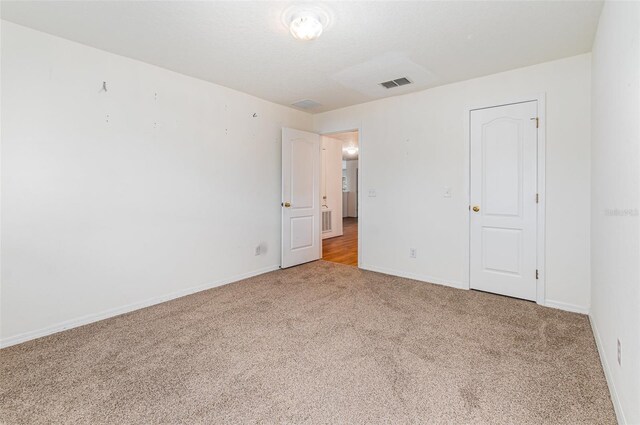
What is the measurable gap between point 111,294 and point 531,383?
134 inches

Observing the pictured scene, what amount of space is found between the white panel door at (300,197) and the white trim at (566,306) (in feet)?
10.2

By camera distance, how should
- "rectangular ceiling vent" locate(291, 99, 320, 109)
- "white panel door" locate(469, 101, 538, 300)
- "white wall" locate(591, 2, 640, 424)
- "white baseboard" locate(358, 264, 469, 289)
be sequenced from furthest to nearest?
"rectangular ceiling vent" locate(291, 99, 320, 109), "white baseboard" locate(358, 264, 469, 289), "white panel door" locate(469, 101, 538, 300), "white wall" locate(591, 2, 640, 424)

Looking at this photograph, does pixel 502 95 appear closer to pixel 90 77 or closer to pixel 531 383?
pixel 531 383

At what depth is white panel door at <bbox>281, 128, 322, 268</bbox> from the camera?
14.4 ft

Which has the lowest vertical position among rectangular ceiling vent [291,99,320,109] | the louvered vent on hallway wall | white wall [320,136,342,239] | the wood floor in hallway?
the wood floor in hallway

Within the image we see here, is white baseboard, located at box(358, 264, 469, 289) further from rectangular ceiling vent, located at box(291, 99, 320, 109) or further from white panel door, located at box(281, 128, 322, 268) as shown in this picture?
rectangular ceiling vent, located at box(291, 99, 320, 109)

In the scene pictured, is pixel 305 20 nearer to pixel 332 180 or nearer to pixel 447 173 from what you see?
pixel 447 173

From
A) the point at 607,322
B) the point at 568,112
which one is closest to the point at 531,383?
the point at 607,322

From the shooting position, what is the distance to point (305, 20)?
2.12 metres

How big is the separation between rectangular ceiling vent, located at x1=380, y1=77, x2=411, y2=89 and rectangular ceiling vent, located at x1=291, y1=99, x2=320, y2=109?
3.62ft

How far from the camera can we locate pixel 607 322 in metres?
1.85

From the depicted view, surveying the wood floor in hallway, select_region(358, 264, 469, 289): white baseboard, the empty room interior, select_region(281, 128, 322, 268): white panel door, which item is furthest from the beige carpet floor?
the wood floor in hallway

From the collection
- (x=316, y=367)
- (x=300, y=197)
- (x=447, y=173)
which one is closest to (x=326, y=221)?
(x=300, y=197)

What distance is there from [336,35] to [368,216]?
2.50m
